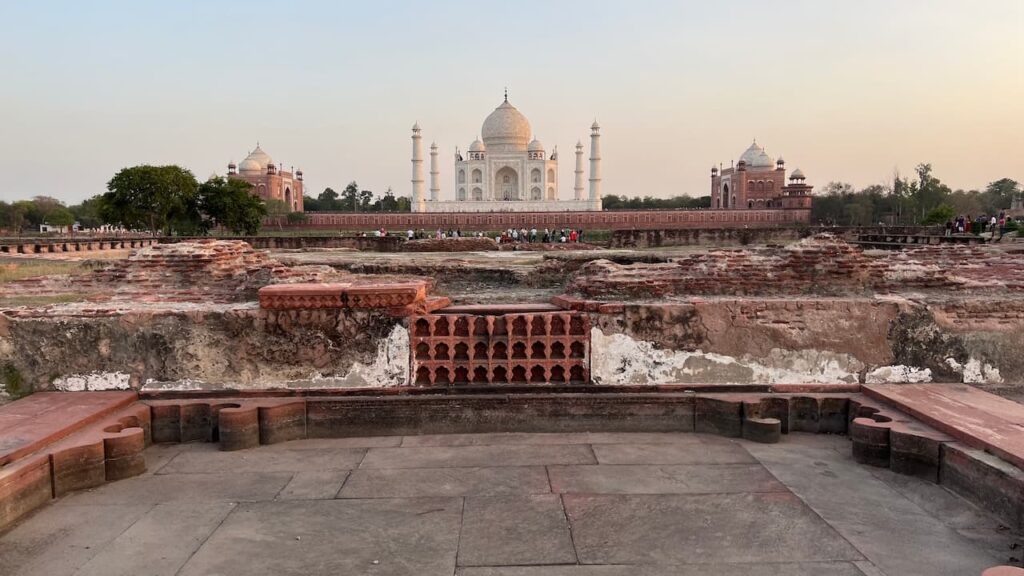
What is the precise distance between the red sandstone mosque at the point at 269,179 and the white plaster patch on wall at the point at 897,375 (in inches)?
1894

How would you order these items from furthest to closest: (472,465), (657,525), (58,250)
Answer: (58,250) < (472,465) < (657,525)

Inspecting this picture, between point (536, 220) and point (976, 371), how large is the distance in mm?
37688

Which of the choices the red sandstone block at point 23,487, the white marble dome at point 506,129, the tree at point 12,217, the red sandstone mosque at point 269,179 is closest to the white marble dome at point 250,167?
the red sandstone mosque at point 269,179

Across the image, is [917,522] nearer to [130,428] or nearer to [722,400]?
[722,400]

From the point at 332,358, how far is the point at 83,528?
1601mm

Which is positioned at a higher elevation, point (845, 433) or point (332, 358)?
point (332, 358)

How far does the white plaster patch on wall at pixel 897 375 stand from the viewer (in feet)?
13.9

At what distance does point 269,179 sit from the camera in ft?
167

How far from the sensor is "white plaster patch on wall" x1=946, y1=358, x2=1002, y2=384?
13.8 feet

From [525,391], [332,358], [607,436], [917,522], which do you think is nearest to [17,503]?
[332,358]

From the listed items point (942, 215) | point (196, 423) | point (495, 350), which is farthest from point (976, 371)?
point (942, 215)

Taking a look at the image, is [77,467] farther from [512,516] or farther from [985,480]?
[985,480]

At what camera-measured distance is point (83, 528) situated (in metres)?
2.74

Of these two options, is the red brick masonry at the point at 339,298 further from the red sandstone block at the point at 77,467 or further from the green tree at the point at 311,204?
the green tree at the point at 311,204
